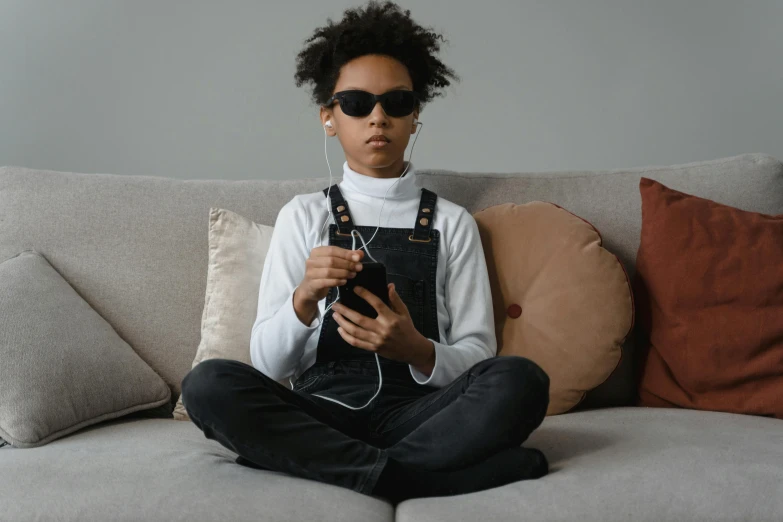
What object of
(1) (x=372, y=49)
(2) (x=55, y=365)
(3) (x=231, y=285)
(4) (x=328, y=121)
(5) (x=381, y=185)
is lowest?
(2) (x=55, y=365)

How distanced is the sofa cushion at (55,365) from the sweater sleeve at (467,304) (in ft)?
2.04

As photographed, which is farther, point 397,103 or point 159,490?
point 397,103

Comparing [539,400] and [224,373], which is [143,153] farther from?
[539,400]

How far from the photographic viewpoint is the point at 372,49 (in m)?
2.06

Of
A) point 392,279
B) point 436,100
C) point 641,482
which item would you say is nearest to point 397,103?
point 392,279

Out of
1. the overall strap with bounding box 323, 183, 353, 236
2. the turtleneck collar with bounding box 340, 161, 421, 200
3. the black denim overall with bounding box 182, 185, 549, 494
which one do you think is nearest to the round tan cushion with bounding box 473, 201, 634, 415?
the turtleneck collar with bounding box 340, 161, 421, 200

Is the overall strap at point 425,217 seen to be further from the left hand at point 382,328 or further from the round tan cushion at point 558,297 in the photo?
the left hand at point 382,328

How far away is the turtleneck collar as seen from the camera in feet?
6.66

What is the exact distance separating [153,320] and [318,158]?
1091 millimetres

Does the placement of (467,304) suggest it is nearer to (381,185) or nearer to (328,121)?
(381,185)

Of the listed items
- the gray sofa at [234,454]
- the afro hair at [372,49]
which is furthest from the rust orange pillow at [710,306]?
the afro hair at [372,49]

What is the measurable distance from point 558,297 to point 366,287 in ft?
1.78

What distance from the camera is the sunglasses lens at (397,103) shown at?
1.99m

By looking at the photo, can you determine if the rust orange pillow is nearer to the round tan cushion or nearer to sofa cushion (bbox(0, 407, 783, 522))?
the round tan cushion
